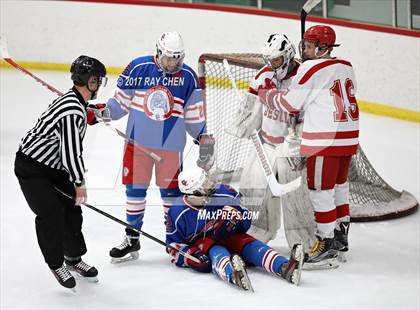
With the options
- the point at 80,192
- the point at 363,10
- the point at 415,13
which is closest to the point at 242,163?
the point at 80,192

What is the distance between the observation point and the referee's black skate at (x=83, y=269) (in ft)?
13.0

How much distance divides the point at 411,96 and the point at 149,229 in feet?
9.41

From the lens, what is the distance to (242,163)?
5.49 m

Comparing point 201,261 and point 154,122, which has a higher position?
point 154,122

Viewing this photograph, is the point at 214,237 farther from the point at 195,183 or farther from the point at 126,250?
the point at 126,250

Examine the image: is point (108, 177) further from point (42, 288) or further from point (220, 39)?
point (220, 39)

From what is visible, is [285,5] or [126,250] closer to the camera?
[126,250]

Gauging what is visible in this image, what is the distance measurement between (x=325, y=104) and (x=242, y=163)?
147 centimetres

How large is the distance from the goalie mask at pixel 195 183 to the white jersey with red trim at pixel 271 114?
557 millimetres

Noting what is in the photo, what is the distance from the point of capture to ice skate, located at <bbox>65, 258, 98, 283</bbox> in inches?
156

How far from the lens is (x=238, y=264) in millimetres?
3826

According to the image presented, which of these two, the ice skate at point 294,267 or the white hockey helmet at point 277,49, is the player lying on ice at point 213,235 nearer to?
the ice skate at point 294,267

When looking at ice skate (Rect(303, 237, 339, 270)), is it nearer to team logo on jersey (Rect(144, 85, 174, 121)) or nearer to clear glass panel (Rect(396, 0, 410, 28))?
team logo on jersey (Rect(144, 85, 174, 121))

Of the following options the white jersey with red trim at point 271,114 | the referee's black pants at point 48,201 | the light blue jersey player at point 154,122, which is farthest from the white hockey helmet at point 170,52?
the referee's black pants at point 48,201
